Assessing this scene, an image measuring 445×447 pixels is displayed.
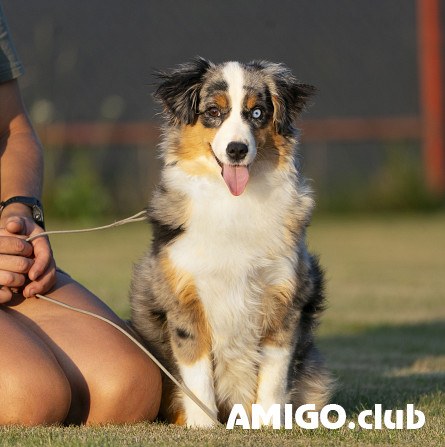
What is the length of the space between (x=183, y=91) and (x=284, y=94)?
415 mm

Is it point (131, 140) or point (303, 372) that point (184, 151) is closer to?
point (303, 372)

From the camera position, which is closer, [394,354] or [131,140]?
[394,354]

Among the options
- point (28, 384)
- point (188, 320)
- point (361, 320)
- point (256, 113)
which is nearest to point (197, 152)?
point (256, 113)

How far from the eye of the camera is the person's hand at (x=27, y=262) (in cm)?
336

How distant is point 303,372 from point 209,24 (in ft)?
36.0

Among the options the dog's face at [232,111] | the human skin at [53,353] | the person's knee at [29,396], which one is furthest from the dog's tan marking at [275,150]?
the person's knee at [29,396]

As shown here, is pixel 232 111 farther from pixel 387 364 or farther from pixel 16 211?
pixel 387 364

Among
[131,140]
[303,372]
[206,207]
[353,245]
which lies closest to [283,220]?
[206,207]

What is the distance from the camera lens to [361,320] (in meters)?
6.38

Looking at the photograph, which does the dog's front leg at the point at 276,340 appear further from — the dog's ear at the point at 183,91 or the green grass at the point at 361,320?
the dog's ear at the point at 183,91

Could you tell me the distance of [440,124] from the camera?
13992 mm

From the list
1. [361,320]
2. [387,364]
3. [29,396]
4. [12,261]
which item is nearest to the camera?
[29,396]

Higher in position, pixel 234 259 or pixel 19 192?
pixel 19 192

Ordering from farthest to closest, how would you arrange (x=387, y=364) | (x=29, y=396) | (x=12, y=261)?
(x=387, y=364) < (x=12, y=261) < (x=29, y=396)
